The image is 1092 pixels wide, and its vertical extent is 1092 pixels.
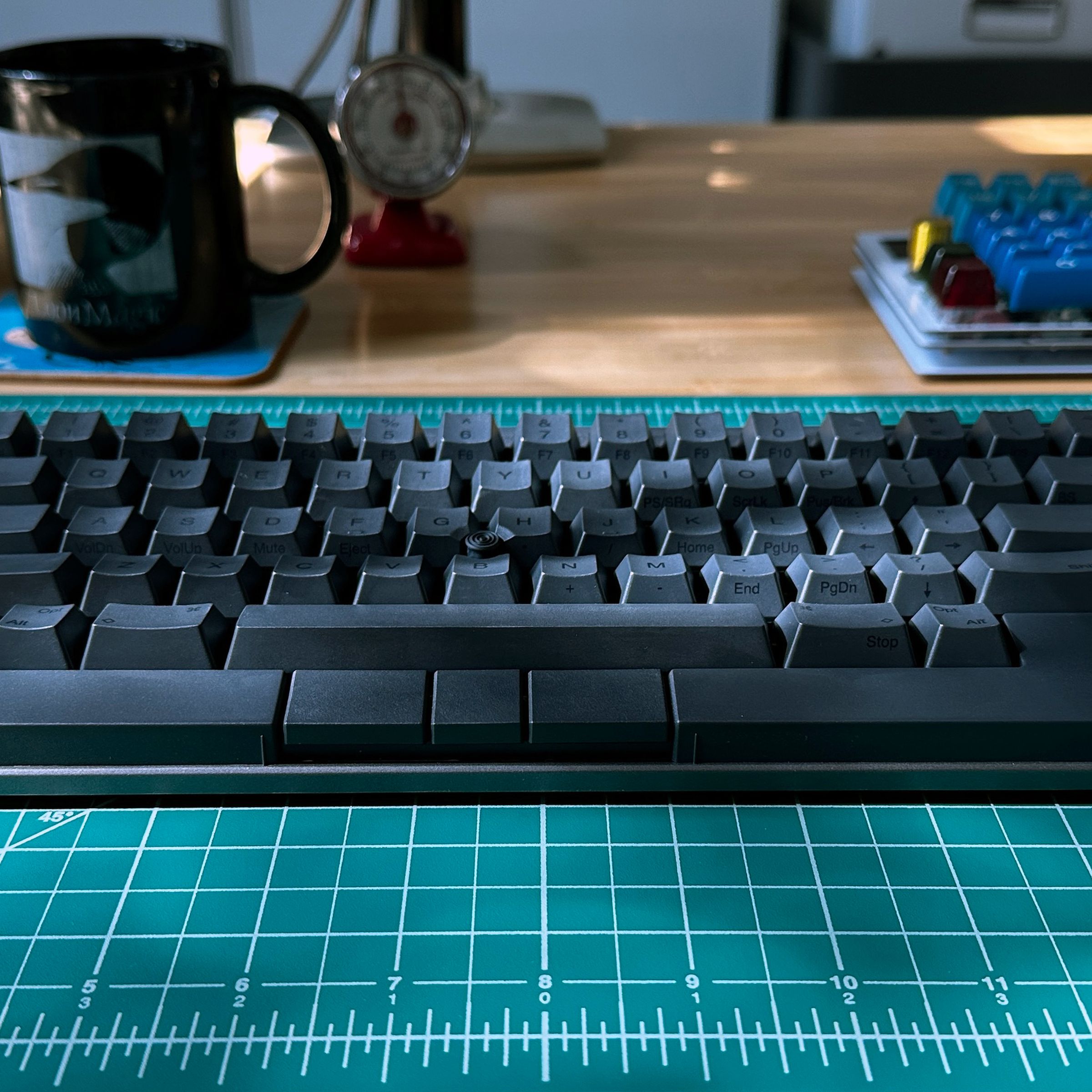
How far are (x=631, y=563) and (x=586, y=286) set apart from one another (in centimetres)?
41

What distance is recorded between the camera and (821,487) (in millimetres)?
472

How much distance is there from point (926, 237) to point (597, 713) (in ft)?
1.59

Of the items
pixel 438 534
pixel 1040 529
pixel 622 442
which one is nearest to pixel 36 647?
pixel 438 534

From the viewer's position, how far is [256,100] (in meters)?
0.67

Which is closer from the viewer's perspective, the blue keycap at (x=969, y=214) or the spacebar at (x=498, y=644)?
the spacebar at (x=498, y=644)

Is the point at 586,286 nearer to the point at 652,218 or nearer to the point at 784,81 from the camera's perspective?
the point at 652,218

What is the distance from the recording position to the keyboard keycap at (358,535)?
1.44 ft

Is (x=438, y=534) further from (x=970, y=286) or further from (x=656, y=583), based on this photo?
(x=970, y=286)

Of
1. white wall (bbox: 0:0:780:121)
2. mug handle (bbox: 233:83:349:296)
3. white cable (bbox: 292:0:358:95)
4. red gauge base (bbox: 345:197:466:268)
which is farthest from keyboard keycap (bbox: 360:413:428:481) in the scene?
white wall (bbox: 0:0:780:121)

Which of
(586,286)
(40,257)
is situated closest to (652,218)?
(586,286)

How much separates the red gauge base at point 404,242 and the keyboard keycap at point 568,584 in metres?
0.45

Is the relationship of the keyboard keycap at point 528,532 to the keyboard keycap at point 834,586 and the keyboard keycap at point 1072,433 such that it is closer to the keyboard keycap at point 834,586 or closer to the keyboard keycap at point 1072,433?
the keyboard keycap at point 834,586

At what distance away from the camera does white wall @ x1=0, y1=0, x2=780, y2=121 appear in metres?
2.27

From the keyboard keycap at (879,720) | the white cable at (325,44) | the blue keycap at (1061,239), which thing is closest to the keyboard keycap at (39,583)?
the keyboard keycap at (879,720)
